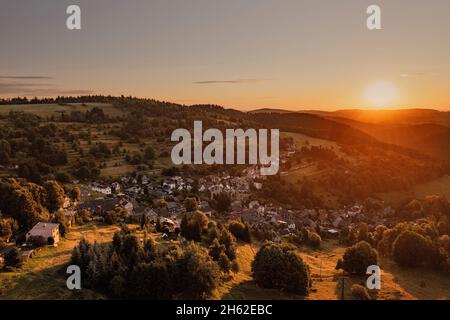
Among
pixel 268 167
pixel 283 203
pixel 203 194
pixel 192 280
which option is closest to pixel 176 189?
pixel 203 194

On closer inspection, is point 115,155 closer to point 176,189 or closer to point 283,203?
point 176,189

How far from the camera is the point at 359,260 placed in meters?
46.8

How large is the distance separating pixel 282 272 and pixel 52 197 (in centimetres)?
3066

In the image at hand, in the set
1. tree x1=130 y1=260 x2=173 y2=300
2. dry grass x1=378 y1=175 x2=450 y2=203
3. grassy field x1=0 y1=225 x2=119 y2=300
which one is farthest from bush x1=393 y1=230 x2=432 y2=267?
dry grass x1=378 y1=175 x2=450 y2=203

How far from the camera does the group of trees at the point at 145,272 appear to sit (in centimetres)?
3070

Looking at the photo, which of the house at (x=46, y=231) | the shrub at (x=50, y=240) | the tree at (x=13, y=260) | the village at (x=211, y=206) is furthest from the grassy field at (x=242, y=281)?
the village at (x=211, y=206)

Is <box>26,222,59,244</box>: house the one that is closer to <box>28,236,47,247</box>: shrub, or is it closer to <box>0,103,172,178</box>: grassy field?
<box>28,236,47,247</box>: shrub

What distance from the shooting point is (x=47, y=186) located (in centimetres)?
5256

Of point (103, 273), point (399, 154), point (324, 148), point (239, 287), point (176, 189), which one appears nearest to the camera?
point (103, 273)

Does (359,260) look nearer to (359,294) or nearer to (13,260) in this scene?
(359,294)

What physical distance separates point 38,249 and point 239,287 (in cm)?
1805

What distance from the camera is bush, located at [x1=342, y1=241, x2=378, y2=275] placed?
46.8m

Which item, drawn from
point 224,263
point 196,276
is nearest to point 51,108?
point 224,263

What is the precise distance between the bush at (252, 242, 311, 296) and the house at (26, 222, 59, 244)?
18.8 metres
